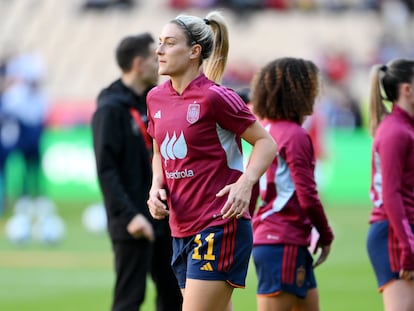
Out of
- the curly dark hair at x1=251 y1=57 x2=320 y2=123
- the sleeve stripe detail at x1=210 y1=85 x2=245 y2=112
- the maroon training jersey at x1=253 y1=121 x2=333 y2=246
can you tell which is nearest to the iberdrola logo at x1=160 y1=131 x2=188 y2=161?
the sleeve stripe detail at x1=210 y1=85 x2=245 y2=112

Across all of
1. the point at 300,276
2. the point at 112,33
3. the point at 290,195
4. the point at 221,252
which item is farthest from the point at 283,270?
the point at 112,33

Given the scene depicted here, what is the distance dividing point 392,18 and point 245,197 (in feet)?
93.4

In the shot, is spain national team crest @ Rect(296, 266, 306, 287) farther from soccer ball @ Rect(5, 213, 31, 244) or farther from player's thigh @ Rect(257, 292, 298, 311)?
soccer ball @ Rect(5, 213, 31, 244)

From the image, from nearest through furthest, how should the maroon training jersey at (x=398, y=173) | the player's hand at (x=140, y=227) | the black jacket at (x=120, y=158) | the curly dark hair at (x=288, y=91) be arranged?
the maroon training jersey at (x=398, y=173) < the curly dark hair at (x=288, y=91) < the player's hand at (x=140, y=227) < the black jacket at (x=120, y=158)

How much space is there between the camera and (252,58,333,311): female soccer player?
22.7 ft

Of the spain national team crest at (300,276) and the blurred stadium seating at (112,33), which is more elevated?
the blurred stadium seating at (112,33)

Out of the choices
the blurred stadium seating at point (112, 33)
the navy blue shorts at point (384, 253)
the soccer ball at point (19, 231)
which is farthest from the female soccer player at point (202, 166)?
the blurred stadium seating at point (112, 33)

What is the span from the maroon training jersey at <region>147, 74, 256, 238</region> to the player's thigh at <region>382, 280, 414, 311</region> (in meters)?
1.40

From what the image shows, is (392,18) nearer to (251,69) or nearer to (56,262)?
(251,69)

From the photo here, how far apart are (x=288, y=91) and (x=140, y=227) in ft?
4.89

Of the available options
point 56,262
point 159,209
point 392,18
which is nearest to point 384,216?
point 159,209

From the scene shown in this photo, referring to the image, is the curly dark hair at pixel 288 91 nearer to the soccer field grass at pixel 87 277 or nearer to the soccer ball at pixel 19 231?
the soccer field grass at pixel 87 277

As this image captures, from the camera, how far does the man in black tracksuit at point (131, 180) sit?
25.4 ft

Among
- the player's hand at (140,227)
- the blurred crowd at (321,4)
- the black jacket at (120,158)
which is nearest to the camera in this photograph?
the player's hand at (140,227)
